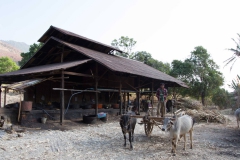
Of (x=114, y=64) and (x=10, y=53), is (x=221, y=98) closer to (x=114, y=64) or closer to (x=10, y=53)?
(x=114, y=64)

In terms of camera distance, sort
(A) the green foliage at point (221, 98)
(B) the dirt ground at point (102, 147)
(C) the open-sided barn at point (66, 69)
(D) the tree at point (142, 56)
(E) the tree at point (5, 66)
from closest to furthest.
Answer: (B) the dirt ground at point (102, 147) < (C) the open-sided barn at point (66, 69) < (A) the green foliage at point (221, 98) < (E) the tree at point (5, 66) < (D) the tree at point (142, 56)

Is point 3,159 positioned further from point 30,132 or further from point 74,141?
point 30,132

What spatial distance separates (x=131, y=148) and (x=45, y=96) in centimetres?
1097

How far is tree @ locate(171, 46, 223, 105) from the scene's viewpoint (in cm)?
2589

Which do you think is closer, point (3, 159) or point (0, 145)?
point (3, 159)

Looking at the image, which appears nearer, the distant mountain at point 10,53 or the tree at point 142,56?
the tree at point 142,56

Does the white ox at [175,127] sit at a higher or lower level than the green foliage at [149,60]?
lower

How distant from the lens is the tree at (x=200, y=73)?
84.9 feet

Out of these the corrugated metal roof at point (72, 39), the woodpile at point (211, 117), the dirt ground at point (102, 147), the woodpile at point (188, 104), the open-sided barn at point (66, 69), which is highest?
the corrugated metal roof at point (72, 39)

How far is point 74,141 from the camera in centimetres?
812

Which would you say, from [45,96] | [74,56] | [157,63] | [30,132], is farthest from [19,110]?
[157,63]

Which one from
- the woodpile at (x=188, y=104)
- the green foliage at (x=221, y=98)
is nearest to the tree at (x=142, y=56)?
the green foliage at (x=221, y=98)

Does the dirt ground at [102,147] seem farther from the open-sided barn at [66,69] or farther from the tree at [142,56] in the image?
the tree at [142,56]

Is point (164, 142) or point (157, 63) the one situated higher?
point (157, 63)
